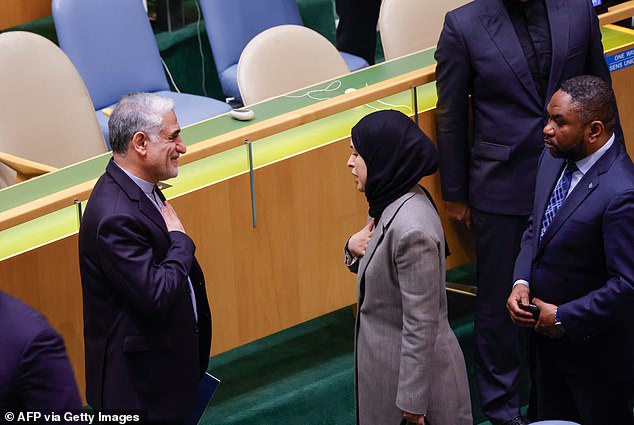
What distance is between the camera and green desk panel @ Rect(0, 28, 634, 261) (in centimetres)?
302

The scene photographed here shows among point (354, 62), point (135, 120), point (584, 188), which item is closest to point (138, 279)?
point (135, 120)

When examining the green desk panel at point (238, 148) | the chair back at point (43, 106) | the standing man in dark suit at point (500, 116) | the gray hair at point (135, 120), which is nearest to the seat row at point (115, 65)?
the chair back at point (43, 106)

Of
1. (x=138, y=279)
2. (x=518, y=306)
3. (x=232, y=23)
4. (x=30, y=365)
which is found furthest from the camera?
(x=232, y=23)

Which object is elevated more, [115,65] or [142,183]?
[142,183]

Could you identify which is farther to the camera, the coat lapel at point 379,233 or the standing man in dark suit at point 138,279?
the coat lapel at point 379,233

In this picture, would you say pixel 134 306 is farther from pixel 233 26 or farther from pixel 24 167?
pixel 233 26

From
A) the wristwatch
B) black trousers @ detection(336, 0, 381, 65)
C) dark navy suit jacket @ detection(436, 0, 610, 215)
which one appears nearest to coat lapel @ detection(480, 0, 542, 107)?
dark navy suit jacket @ detection(436, 0, 610, 215)

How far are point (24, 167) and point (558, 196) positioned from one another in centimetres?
174

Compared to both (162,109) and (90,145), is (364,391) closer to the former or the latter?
(162,109)

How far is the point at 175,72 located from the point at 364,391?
10.1 ft

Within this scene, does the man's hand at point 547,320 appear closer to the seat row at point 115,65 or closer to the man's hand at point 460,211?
the man's hand at point 460,211

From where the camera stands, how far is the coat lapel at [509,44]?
3.36 metres

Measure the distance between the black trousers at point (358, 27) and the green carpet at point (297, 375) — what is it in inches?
70.3

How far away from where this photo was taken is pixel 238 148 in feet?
11.2
